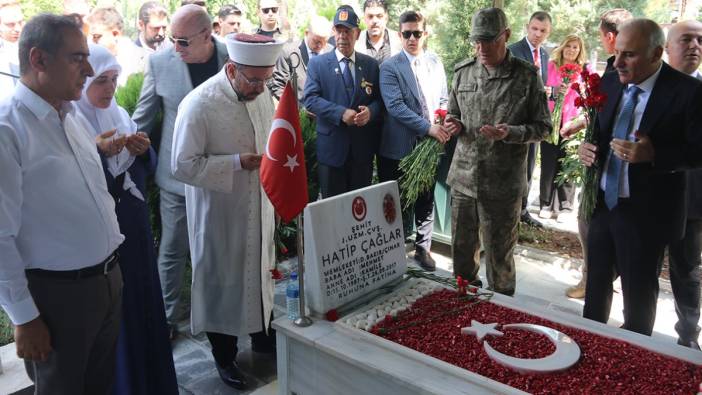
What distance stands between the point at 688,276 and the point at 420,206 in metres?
2.30

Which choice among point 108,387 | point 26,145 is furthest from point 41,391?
point 26,145

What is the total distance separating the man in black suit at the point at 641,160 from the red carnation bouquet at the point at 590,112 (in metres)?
0.04

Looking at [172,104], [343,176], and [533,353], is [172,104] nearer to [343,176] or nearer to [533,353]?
[343,176]

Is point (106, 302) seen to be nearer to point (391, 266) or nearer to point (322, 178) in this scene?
point (391, 266)

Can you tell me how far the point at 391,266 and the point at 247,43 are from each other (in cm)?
138

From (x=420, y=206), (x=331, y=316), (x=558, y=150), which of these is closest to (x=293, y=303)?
(x=331, y=316)

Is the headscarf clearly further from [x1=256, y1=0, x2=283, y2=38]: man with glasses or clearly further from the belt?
[x1=256, y1=0, x2=283, y2=38]: man with glasses

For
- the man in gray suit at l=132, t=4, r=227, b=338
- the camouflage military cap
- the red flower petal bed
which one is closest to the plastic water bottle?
the red flower petal bed

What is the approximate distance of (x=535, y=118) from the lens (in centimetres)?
367

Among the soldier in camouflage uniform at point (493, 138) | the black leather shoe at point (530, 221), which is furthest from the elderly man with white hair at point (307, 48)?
the black leather shoe at point (530, 221)

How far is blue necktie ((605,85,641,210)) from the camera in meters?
2.91

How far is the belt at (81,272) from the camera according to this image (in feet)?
6.39

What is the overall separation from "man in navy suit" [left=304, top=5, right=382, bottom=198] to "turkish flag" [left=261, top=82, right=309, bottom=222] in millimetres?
2187

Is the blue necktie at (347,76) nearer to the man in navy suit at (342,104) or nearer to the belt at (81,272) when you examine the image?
the man in navy suit at (342,104)
